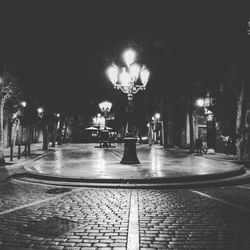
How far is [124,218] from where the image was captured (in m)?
6.23

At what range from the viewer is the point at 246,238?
16.4 feet

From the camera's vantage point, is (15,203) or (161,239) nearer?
(161,239)

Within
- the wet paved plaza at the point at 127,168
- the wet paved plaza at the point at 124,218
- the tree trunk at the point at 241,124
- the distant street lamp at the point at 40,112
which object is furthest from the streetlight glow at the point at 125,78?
the distant street lamp at the point at 40,112

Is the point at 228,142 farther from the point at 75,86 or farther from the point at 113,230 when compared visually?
the point at 75,86

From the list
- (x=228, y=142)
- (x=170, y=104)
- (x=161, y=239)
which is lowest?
(x=161, y=239)

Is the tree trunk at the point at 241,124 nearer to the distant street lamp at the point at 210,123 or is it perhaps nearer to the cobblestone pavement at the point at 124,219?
the cobblestone pavement at the point at 124,219

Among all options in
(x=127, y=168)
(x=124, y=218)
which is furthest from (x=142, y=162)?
(x=124, y=218)

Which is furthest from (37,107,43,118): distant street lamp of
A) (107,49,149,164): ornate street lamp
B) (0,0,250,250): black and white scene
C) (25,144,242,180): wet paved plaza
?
(107,49,149,164): ornate street lamp

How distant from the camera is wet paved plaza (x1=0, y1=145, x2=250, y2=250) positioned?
15.9 feet

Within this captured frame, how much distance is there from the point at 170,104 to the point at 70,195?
1222 inches

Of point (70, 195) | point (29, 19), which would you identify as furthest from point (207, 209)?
point (29, 19)

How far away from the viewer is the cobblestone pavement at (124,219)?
484 cm

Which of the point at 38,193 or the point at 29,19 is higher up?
the point at 29,19

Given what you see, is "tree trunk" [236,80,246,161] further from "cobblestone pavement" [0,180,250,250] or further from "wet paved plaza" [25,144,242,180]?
"cobblestone pavement" [0,180,250,250]
